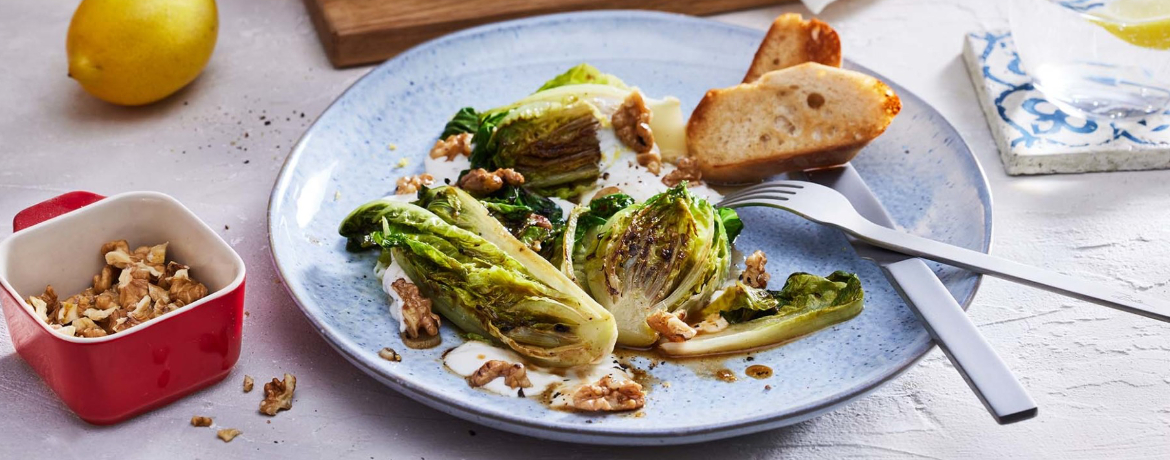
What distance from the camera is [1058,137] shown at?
4297mm

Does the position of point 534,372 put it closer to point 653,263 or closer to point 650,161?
point 653,263

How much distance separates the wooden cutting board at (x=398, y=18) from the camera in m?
4.83

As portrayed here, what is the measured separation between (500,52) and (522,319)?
1.89 metres

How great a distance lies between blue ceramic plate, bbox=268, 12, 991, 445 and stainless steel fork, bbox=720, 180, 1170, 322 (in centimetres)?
9

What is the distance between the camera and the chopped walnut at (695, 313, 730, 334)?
125 inches

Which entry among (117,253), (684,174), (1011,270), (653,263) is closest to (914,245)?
(1011,270)

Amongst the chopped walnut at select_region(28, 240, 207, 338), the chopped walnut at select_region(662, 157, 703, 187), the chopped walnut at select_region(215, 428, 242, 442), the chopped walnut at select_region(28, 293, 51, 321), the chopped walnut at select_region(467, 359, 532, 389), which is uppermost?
the chopped walnut at select_region(28, 293, 51, 321)

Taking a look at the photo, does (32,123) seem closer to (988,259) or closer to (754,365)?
(754,365)

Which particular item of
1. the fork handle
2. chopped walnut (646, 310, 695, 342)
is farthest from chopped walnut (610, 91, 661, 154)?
chopped walnut (646, 310, 695, 342)

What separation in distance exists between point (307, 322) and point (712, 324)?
4.18ft

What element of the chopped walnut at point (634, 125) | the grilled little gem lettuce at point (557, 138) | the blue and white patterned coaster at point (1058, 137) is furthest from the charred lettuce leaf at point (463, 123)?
the blue and white patterned coaster at point (1058, 137)

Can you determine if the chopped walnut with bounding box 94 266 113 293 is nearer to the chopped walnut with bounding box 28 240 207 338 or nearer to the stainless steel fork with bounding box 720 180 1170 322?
the chopped walnut with bounding box 28 240 207 338

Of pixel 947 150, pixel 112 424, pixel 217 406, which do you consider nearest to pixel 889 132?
pixel 947 150

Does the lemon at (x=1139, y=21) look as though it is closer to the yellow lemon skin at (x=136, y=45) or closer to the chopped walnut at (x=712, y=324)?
the chopped walnut at (x=712, y=324)
